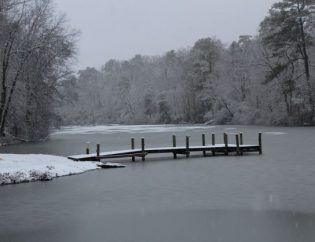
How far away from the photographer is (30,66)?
4712 centimetres

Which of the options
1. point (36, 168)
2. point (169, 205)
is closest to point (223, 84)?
point (36, 168)

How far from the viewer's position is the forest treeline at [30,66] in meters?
39.7

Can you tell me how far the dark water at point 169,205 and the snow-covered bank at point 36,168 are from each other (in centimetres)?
79

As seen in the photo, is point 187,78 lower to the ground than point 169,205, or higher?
higher

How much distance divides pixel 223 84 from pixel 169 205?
7155 centimetres

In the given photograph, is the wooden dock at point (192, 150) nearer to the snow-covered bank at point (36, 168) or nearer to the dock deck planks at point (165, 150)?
the dock deck planks at point (165, 150)

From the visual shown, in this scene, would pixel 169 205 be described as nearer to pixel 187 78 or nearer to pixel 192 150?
pixel 192 150

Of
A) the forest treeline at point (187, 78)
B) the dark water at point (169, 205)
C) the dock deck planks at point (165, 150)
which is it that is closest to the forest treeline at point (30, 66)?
the forest treeline at point (187, 78)

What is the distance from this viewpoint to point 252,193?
15.4 metres

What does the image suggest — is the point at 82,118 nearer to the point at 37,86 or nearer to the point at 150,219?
the point at 37,86

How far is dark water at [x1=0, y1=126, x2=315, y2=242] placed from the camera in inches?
432

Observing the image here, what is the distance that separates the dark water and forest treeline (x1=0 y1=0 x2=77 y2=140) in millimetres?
20473

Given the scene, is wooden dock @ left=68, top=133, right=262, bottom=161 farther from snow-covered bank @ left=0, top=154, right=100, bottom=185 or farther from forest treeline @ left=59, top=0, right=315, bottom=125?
forest treeline @ left=59, top=0, right=315, bottom=125

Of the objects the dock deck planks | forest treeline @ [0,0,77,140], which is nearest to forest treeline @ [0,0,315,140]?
forest treeline @ [0,0,77,140]
